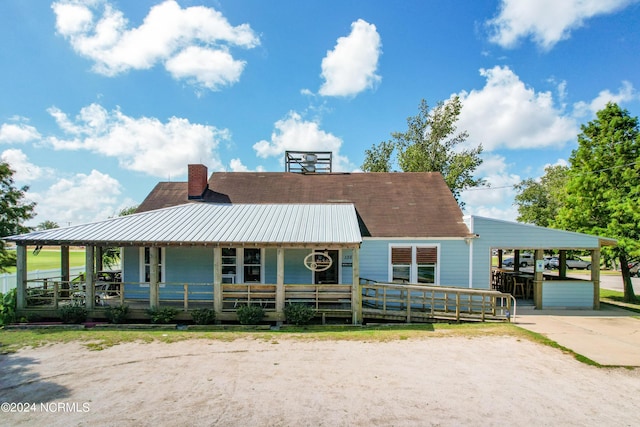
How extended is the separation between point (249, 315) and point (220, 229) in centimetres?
304

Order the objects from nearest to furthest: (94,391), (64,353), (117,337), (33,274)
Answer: (94,391) → (64,353) → (117,337) → (33,274)

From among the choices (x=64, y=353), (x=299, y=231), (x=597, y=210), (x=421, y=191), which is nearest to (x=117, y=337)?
(x=64, y=353)

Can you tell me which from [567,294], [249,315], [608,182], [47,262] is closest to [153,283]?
[249,315]

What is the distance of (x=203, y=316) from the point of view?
11.3m

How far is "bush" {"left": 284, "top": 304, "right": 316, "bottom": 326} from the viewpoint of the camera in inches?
440

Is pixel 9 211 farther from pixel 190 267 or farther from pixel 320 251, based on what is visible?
pixel 320 251

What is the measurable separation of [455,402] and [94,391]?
638 centimetres

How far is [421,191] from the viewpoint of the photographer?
1728 cm

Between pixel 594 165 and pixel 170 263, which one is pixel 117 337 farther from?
pixel 594 165

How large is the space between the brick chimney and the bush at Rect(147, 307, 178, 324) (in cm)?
664

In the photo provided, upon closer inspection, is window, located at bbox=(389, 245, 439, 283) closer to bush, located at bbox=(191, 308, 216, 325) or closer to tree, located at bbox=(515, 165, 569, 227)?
bush, located at bbox=(191, 308, 216, 325)

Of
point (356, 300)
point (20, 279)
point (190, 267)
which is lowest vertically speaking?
point (356, 300)

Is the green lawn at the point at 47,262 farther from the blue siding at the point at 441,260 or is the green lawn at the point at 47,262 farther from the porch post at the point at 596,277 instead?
the porch post at the point at 596,277

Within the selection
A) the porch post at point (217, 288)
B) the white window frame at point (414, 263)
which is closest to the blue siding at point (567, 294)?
the white window frame at point (414, 263)
